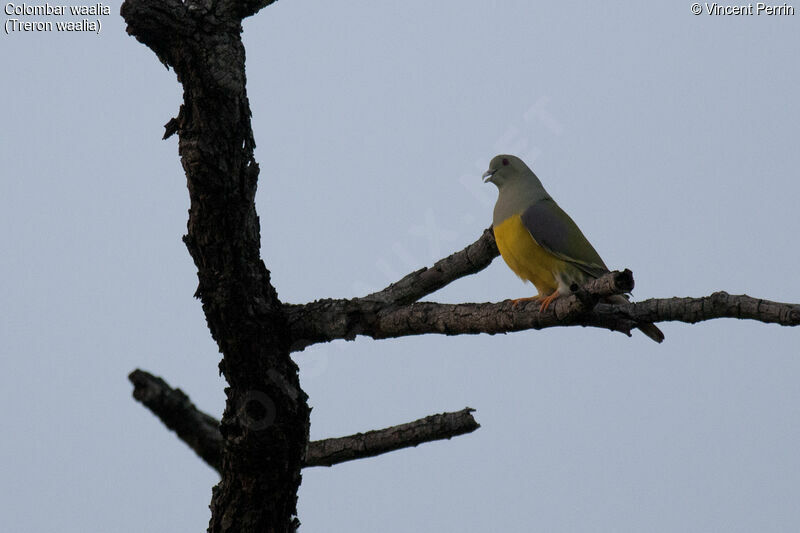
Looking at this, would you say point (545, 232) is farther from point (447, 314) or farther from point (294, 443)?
point (294, 443)

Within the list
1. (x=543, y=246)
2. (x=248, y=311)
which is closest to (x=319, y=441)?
(x=248, y=311)

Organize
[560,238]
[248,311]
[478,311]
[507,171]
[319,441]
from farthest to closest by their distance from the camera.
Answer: [507,171]
[560,238]
[319,441]
[248,311]
[478,311]

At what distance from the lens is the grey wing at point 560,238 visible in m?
5.04

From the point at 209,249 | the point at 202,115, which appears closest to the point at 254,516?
the point at 209,249

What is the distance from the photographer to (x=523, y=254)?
16.3 ft

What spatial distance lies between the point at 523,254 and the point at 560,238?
293 millimetres

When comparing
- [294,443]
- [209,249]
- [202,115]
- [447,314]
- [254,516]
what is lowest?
[254,516]

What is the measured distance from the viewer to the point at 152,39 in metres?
3.56

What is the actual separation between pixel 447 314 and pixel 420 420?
77 cm

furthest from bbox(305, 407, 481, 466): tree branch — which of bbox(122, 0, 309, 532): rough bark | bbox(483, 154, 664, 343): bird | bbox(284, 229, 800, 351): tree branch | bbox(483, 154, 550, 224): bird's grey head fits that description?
bbox(483, 154, 550, 224): bird's grey head

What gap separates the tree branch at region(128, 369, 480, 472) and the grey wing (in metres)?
1.23

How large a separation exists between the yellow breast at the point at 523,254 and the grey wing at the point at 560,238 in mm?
37

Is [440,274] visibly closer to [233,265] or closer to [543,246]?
[543,246]

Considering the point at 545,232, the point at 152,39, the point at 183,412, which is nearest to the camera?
the point at 152,39
